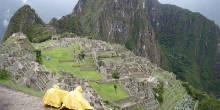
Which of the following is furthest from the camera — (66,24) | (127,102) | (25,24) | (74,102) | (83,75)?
(66,24)

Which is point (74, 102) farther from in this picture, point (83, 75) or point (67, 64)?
point (67, 64)

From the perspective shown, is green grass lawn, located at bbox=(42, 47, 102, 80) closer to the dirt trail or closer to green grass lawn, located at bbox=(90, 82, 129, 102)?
green grass lawn, located at bbox=(90, 82, 129, 102)

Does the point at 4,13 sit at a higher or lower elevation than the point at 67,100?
higher

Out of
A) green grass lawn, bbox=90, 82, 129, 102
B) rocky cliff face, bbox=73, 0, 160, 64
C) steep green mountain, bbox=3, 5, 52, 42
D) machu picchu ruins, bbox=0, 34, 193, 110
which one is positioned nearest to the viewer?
machu picchu ruins, bbox=0, 34, 193, 110

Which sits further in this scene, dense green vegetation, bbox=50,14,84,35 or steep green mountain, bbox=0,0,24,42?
dense green vegetation, bbox=50,14,84,35

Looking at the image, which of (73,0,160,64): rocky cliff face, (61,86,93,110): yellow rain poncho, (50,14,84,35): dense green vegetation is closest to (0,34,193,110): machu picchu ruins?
(61,86,93,110): yellow rain poncho

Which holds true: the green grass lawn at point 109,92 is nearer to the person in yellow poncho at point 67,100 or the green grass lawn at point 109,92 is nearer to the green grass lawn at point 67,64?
the green grass lawn at point 67,64

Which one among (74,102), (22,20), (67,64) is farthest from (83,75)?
(22,20)
